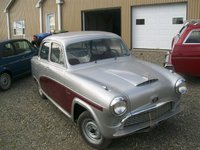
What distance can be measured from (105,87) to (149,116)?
0.81 m

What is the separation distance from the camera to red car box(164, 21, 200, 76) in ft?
23.0

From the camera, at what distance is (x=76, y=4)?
17.7m

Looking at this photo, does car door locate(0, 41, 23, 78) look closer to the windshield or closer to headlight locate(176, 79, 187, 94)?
the windshield

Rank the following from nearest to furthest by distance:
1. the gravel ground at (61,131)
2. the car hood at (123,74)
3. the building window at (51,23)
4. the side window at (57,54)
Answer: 1. the car hood at (123,74)
2. the gravel ground at (61,131)
3. the side window at (57,54)
4. the building window at (51,23)

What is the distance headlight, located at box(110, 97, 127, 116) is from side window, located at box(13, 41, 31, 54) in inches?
231

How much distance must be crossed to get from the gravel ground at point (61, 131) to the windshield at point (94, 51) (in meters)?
1.33

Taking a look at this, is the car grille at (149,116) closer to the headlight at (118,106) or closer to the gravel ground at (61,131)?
the headlight at (118,106)

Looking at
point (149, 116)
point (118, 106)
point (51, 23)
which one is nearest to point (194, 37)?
point (149, 116)

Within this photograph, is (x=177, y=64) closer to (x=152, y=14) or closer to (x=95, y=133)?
(x=95, y=133)

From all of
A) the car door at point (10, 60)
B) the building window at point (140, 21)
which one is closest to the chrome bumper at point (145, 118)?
the car door at point (10, 60)

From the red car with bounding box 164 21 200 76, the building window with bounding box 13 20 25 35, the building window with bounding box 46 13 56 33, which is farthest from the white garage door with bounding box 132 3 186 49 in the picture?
the building window with bounding box 13 20 25 35

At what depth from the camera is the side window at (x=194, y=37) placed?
7059mm

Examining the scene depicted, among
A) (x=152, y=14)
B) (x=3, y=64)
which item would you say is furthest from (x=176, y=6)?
(x=3, y=64)

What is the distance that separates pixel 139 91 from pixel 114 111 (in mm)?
531
